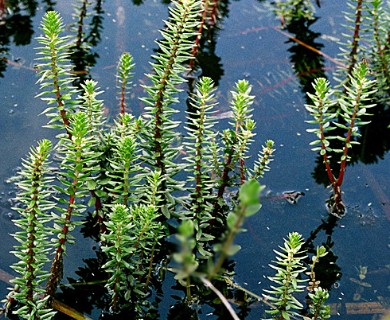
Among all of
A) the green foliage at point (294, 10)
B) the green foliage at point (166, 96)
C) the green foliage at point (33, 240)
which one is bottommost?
the green foliage at point (33, 240)

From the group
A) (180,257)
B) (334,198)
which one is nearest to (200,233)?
(334,198)

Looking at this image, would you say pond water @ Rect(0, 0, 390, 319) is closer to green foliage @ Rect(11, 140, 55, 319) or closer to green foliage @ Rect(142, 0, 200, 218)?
green foliage @ Rect(11, 140, 55, 319)

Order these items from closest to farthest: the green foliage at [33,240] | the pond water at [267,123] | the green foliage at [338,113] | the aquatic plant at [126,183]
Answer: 1. the green foliage at [33,240]
2. the aquatic plant at [126,183]
3. the green foliage at [338,113]
4. the pond water at [267,123]

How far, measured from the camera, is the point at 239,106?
3.53 meters

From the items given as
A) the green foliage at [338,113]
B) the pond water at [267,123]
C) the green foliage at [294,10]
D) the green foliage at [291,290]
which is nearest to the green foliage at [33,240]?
the pond water at [267,123]

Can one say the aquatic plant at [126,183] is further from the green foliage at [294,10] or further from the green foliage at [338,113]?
the green foliage at [294,10]

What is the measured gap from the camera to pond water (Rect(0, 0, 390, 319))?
4016mm

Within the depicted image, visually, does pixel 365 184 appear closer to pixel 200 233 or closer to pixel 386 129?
pixel 386 129

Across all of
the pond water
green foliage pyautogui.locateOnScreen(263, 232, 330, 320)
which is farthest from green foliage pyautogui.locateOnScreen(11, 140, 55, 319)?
green foliage pyautogui.locateOnScreen(263, 232, 330, 320)

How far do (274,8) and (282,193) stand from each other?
7.07ft

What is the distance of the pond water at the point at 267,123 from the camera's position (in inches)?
158

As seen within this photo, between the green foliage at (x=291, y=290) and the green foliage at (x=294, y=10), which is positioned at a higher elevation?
the green foliage at (x=294, y=10)

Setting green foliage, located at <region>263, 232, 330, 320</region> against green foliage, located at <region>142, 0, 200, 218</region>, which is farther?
green foliage, located at <region>142, 0, 200, 218</region>

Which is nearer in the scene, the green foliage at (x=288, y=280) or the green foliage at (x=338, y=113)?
the green foliage at (x=288, y=280)
